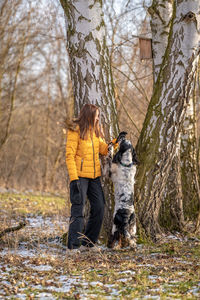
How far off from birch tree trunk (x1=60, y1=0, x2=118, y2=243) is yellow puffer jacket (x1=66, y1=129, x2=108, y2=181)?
430 millimetres

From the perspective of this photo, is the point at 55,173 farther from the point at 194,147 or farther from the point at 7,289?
the point at 7,289

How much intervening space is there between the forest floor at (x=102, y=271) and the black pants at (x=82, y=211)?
219 millimetres

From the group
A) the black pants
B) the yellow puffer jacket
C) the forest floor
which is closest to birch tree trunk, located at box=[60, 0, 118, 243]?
the black pants

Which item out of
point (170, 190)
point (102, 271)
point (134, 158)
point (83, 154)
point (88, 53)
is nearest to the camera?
point (102, 271)

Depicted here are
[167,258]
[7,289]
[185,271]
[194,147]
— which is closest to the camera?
[7,289]

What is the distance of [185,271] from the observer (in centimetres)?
406

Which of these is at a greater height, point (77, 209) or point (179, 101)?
point (179, 101)

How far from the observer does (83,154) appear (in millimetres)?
4961

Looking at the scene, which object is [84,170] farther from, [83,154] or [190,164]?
[190,164]

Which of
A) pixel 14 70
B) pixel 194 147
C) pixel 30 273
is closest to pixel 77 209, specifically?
pixel 30 273

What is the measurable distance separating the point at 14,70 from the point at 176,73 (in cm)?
949

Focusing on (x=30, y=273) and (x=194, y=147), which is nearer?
(x=30, y=273)

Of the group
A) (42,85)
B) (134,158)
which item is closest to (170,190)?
(134,158)

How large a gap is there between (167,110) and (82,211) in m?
1.76
